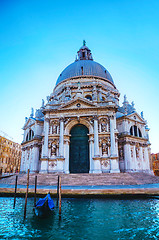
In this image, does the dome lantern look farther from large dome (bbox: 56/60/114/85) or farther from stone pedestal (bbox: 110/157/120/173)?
stone pedestal (bbox: 110/157/120/173)

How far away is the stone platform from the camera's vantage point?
36.0 ft

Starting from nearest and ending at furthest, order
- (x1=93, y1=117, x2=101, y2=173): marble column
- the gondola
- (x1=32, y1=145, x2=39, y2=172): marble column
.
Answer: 1. the gondola
2. (x1=93, y1=117, x2=101, y2=173): marble column
3. (x1=32, y1=145, x2=39, y2=172): marble column

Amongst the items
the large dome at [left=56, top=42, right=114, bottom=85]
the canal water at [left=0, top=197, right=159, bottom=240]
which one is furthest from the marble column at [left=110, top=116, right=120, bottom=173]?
the large dome at [left=56, top=42, right=114, bottom=85]

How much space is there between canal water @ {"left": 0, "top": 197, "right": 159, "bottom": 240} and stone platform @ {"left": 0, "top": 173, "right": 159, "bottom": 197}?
1523 mm

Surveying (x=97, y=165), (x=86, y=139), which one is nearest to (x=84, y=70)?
(x=86, y=139)

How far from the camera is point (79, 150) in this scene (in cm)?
2095

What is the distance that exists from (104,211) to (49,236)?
3393 mm

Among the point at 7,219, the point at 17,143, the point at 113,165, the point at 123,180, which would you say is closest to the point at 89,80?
the point at 113,165

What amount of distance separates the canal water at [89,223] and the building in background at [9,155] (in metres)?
36.0

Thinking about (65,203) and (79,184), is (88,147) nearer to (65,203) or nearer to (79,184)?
(79,184)

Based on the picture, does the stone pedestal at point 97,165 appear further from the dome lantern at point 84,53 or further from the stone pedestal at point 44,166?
the dome lantern at point 84,53

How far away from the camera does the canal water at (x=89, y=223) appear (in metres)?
5.61

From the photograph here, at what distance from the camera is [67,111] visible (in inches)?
845

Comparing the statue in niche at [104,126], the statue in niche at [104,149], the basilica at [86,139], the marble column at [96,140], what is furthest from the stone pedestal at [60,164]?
the statue in niche at [104,126]
